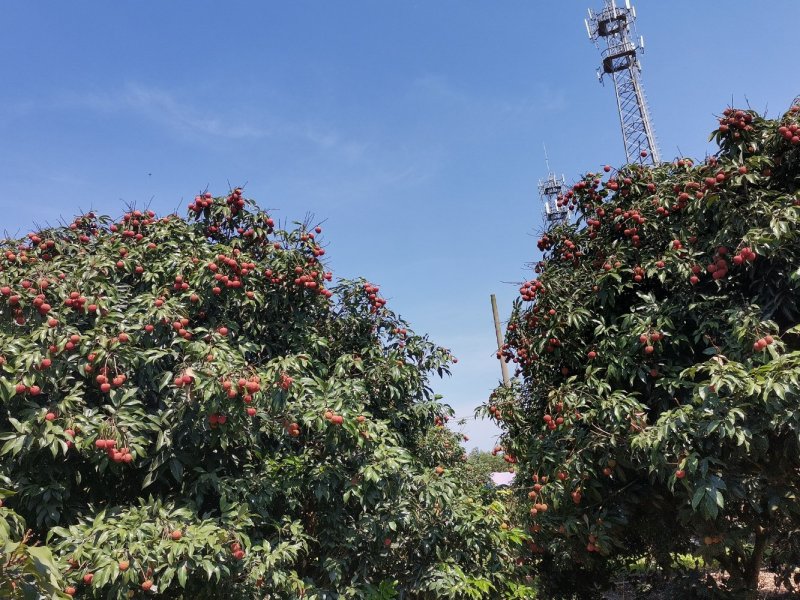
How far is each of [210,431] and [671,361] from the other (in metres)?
3.52

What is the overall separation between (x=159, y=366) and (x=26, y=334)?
2.95 feet

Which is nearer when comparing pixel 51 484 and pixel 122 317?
pixel 51 484

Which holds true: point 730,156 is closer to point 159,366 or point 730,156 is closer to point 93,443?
point 159,366

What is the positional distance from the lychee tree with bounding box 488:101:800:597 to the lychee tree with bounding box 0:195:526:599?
83 cm

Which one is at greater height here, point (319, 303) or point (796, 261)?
point (319, 303)

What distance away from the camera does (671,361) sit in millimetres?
4852

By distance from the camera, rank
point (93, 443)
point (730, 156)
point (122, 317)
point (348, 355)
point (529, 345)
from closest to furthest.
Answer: point (93, 443), point (122, 317), point (730, 156), point (348, 355), point (529, 345)

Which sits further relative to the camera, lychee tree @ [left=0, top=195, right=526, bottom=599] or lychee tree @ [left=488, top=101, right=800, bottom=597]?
lychee tree @ [left=488, top=101, right=800, bottom=597]

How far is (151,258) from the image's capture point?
5.07 m

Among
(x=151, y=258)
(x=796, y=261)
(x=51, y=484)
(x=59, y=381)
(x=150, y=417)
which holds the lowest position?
(x=51, y=484)

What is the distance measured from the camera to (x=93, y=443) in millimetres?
3760

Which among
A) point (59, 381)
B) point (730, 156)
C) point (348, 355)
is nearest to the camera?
point (59, 381)

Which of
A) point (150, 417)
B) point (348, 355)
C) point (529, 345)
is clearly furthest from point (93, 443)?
point (529, 345)

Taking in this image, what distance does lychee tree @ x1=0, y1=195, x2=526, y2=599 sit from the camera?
375 centimetres
